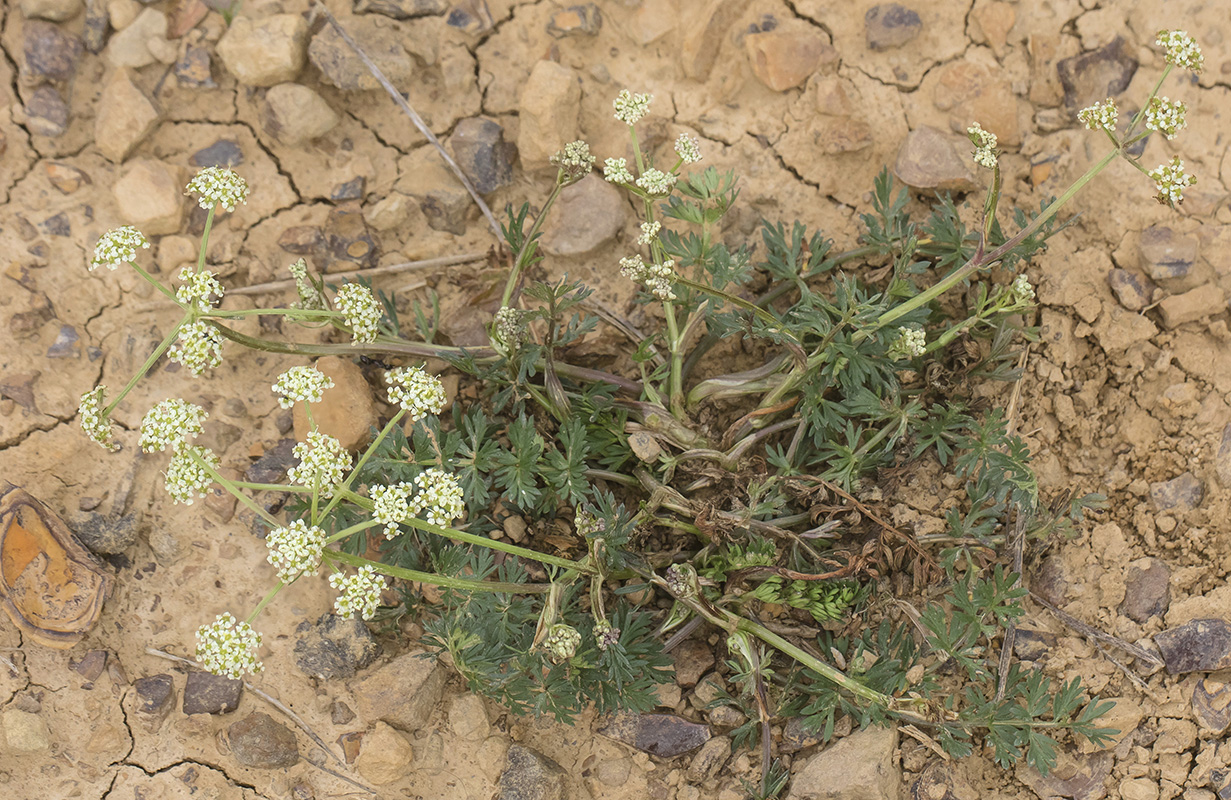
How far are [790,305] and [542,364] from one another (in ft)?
4.21

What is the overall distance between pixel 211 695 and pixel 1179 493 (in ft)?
14.5

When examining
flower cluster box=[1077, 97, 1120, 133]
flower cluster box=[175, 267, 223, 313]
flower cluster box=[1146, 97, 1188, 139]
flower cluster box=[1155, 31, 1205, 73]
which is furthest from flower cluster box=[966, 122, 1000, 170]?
flower cluster box=[175, 267, 223, 313]

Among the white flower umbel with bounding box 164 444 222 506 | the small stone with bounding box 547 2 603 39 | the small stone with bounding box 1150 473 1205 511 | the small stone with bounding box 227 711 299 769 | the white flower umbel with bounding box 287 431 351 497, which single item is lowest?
the small stone with bounding box 227 711 299 769

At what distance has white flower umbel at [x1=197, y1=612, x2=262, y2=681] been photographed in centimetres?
280

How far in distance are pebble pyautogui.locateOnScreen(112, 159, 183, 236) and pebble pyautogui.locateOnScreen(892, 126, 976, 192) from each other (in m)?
3.59

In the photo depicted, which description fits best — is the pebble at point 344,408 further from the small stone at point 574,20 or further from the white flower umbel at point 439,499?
the small stone at point 574,20

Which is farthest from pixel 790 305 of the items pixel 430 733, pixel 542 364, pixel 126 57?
pixel 126 57

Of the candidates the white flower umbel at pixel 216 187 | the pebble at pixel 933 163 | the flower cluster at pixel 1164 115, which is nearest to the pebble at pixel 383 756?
the white flower umbel at pixel 216 187

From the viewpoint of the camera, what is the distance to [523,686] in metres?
3.48

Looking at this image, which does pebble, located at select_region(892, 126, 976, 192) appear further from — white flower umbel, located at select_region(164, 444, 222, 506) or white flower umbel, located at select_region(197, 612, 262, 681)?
white flower umbel, located at select_region(197, 612, 262, 681)

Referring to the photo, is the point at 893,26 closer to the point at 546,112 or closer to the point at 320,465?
the point at 546,112

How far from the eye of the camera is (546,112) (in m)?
4.32

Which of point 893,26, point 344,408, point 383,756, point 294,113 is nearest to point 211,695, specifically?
point 383,756

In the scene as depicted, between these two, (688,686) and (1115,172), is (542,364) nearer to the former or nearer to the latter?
(688,686)
